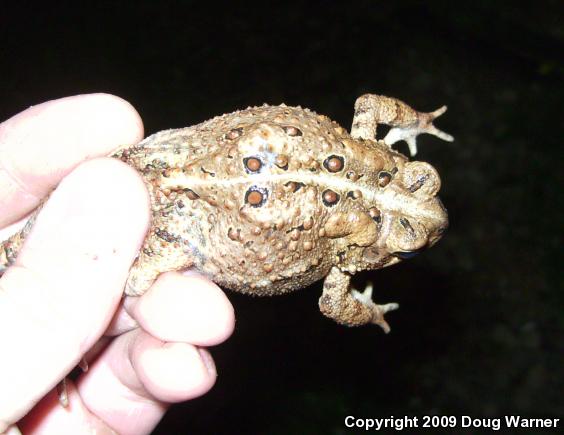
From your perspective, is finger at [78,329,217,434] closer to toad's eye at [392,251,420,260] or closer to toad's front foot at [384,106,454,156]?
toad's eye at [392,251,420,260]

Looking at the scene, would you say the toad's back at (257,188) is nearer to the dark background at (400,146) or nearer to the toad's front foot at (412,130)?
the toad's front foot at (412,130)

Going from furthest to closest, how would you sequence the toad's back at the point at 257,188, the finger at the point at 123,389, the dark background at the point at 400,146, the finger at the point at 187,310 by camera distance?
the dark background at the point at 400,146
the finger at the point at 123,389
the finger at the point at 187,310
the toad's back at the point at 257,188

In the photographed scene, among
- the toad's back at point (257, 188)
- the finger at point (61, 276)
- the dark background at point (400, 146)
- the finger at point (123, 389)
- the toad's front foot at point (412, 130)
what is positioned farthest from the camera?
the dark background at point (400, 146)

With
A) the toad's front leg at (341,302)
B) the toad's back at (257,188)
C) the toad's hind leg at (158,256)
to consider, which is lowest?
the toad's front leg at (341,302)

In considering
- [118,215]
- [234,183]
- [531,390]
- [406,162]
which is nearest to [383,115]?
[406,162]

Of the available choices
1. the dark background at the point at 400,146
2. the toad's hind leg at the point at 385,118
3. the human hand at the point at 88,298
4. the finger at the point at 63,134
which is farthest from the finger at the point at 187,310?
the dark background at the point at 400,146

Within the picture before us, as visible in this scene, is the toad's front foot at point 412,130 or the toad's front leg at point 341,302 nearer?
the toad's front leg at point 341,302

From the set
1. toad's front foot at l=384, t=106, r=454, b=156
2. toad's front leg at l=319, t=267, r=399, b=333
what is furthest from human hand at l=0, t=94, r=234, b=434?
toad's front foot at l=384, t=106, r=454, b=156

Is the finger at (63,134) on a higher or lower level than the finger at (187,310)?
higher
